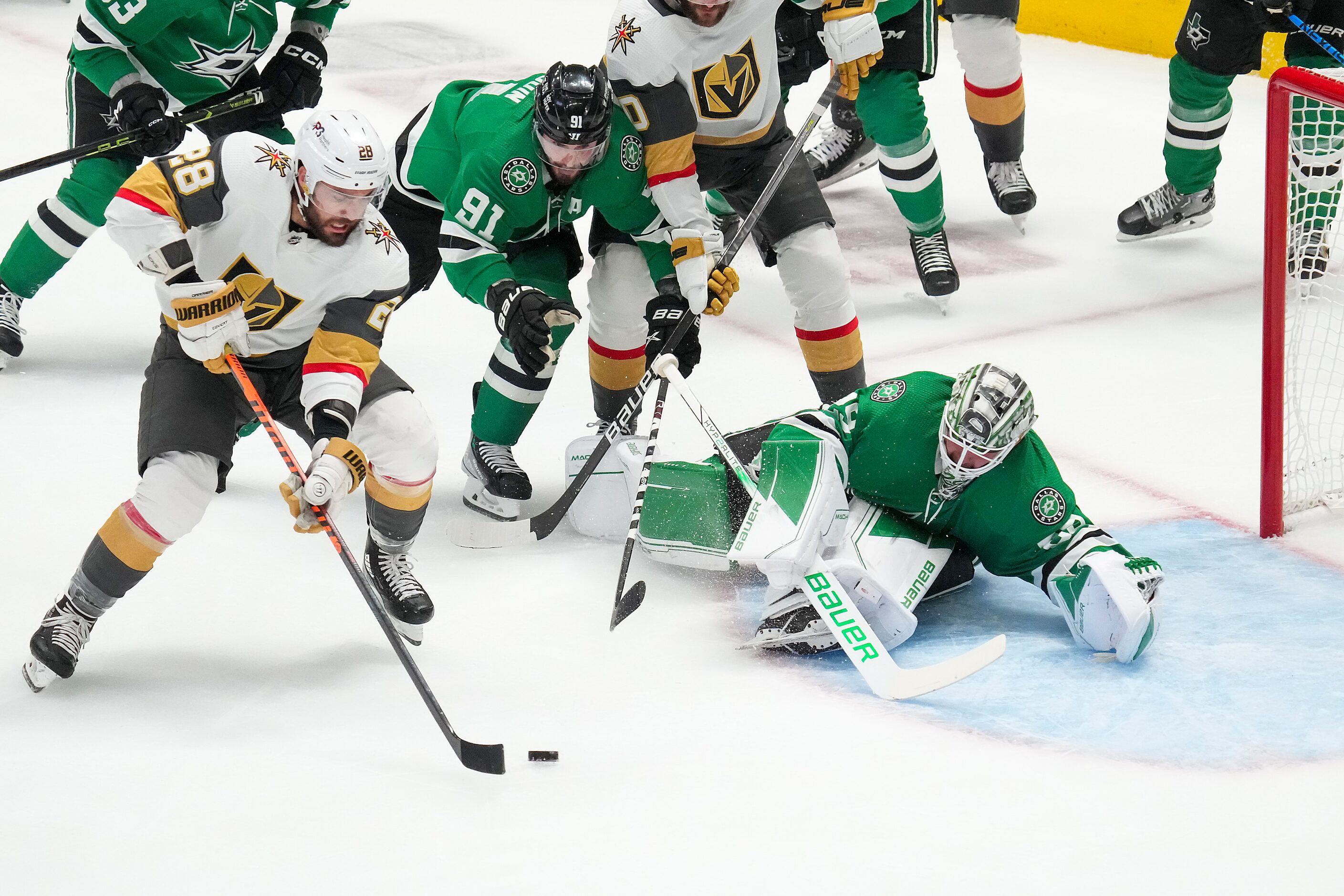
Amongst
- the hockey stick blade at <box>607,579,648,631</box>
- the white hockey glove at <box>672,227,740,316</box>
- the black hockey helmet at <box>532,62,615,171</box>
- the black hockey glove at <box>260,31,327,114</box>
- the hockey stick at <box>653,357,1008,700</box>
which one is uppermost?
the black hockey helmet at <box>532,62,615,171</box>

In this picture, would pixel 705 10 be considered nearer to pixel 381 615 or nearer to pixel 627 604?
pixel 627 604

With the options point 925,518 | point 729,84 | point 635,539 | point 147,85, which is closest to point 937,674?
point 925,518

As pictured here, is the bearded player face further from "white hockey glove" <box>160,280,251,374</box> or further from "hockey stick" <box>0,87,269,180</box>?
"hockey stick" <box>0,87,269,180</box>

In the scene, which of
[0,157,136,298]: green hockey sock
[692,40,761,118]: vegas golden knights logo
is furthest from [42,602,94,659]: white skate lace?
[692,40,761,118]: vegas golden knights logo

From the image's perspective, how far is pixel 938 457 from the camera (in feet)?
9.96

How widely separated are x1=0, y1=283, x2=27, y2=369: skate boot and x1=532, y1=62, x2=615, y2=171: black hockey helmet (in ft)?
6.43

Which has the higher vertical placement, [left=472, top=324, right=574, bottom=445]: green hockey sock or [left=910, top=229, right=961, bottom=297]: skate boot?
[left=472, top=324, right=574, bottom=445]: green hockey sock

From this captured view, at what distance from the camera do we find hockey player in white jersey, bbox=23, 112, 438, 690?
265 centimetres

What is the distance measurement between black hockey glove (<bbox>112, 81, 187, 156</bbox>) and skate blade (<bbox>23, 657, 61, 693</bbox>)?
1.72 m

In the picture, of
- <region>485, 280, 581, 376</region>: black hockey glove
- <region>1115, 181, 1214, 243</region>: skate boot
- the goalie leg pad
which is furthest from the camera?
<region>1115, 181, 1214, 243</region>: skate boot

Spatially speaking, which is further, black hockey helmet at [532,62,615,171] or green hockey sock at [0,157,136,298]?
green hockey sock at [0,157,136,298]

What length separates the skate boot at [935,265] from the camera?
4.85 metres

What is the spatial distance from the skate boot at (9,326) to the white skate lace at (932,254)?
9.16 ft

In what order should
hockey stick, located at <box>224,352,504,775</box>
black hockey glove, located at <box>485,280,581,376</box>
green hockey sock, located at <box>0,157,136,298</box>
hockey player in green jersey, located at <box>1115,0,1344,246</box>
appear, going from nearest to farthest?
hockey stick, located at <box>224,352,504,775</box> < black hockey glove, located at <box>485,280,581,376</box> < green hockey sock, located at <box>0,157,136,298</box> < hockey player in green jersey, located at <box>1115,0,1344,246</box>
